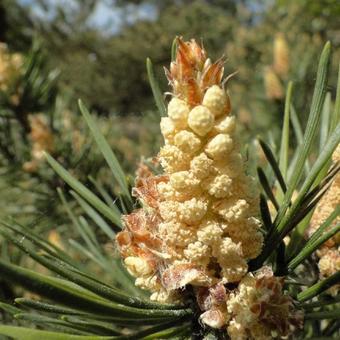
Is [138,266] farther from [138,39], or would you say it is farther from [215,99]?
[138,39]

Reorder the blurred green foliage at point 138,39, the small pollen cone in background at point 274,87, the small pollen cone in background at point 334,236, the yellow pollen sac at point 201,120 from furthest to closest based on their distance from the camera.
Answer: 1. the blurred green foliage at point 138,39
2. the small pollen cone in background at point 274,87
3. the small pollen cone in background at point 334,236
4. the yellow pollen sac at point 201,120

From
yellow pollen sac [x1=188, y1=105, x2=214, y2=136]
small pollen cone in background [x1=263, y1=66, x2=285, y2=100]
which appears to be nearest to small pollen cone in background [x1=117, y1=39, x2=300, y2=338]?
yellow pollen sac [x1=188, y1=105, x2=214, y2=136]

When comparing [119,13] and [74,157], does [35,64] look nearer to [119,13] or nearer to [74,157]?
[74,157]

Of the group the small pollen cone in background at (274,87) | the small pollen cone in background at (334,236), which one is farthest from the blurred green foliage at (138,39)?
the small pollen cone in background at (334,236)

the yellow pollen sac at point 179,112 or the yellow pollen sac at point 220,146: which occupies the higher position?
the yellow pollen sac at point 179,112

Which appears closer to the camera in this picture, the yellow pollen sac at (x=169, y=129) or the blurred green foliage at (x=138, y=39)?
the yellow pollen sac at (x=169, y=129)

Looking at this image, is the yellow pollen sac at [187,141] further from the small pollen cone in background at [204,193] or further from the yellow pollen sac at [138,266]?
the yellow pollen sac at [138,266]

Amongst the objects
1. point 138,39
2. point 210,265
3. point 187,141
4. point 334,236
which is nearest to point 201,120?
point 187,141

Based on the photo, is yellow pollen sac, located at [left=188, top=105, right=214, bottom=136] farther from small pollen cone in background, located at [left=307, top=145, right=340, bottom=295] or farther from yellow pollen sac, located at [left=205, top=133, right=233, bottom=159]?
small pollen cone in background, located at [left=307, top=145, right=340, bottom=295]
